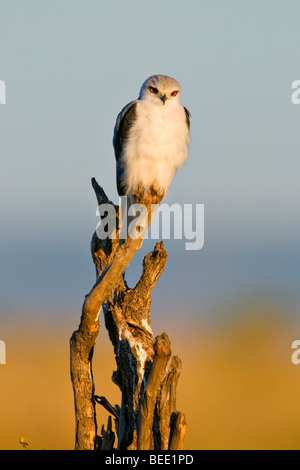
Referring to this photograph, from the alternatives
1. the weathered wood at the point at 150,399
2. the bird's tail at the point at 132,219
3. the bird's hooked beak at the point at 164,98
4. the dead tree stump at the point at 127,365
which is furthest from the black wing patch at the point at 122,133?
the weathered wood at the point at 150,399

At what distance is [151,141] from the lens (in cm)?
835

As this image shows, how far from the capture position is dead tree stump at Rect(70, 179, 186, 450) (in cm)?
640

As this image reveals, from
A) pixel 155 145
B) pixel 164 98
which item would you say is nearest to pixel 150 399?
pixel 155 145

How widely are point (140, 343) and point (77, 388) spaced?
2.70ft

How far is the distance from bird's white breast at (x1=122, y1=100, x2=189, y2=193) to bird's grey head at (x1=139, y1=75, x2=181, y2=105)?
8 cm

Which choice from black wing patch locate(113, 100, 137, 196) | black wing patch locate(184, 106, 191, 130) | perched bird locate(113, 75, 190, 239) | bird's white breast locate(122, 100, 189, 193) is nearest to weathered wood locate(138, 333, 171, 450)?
perched bird locate(113, 75, 190, 239)

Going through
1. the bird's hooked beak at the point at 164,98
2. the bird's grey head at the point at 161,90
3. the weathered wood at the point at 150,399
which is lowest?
the weathered wood at the point at 150,399

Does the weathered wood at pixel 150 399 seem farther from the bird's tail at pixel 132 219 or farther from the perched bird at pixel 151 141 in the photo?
the perched bird at pixel 151 141

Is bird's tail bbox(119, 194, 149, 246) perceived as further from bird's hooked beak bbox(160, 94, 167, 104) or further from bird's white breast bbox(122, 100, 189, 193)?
bird's hooked beak bbox(160, 94, 167, 104)

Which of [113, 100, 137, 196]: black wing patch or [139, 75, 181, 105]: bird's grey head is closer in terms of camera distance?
[113, 100, 137, 196]: black wing patch

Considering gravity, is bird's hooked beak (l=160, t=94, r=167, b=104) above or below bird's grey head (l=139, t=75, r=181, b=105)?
below

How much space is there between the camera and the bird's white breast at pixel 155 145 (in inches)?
329

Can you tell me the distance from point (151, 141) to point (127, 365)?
9.44ft
